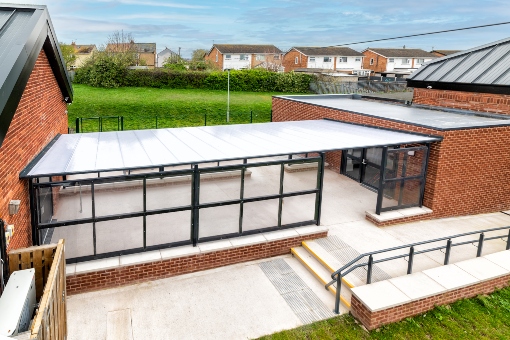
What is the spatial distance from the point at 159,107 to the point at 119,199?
762 inches

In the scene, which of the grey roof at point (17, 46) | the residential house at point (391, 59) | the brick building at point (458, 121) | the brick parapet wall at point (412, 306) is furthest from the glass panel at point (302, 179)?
the residential house at point (391, 59)

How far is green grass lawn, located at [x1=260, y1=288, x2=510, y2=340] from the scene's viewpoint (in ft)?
22.3

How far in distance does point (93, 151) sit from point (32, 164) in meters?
1.63

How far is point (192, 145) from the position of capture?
395 inches

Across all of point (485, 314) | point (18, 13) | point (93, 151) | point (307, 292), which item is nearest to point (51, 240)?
point (93, 151)

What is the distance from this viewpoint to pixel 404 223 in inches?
438

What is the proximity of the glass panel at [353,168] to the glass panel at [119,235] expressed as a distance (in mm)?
8987

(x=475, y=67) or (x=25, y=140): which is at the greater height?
(x=475, y=67)

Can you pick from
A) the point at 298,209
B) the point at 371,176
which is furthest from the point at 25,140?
the point at 371,176

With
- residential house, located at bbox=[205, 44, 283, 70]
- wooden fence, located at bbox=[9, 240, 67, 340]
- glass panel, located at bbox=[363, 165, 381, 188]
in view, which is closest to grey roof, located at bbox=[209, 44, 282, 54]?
residential house, located at bbox=[205, 44, 283, 70]

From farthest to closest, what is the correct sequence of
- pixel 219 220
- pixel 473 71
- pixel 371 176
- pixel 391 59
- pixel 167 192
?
pixel 391 59 → pixel 473 71 → pixel 371 176 → pixel 167 192 → pixel 219 220

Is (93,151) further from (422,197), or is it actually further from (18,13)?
(422,197)

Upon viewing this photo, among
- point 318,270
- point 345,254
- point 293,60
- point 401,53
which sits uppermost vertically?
point 401,53

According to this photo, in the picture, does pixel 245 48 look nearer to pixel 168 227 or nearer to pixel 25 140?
pixel 168 227
